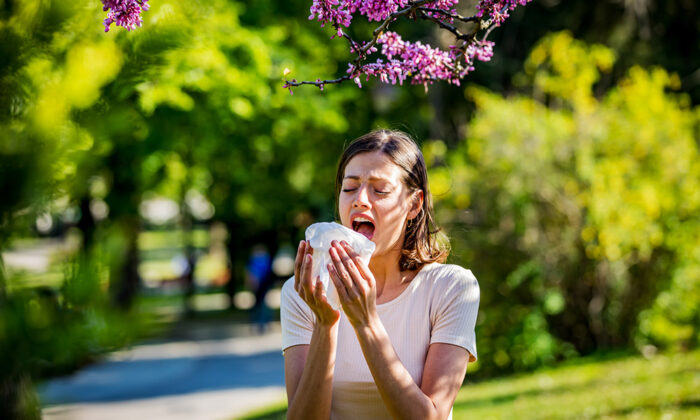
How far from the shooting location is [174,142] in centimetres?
1028

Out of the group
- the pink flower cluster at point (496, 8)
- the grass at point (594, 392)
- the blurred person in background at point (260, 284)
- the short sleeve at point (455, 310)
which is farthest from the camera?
the blurred person in background at point (260, 284)

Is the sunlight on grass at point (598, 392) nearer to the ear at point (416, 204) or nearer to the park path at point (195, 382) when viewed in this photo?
the park path at point (195, 382)

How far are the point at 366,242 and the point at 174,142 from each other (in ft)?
28.3

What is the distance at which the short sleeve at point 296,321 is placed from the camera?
2316 millimetres

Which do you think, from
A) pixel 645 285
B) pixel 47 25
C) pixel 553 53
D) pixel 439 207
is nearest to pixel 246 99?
pixel 439 207

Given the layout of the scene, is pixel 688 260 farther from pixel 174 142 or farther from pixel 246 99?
pixel 174 142

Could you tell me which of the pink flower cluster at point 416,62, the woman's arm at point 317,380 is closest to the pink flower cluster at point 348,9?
the pink flower cluster at point 416,62

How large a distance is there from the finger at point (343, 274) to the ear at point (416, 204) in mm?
562

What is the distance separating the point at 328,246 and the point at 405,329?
42 centimetres

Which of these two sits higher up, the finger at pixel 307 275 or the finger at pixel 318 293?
the finger at pixel 307 275

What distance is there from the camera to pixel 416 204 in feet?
8.32

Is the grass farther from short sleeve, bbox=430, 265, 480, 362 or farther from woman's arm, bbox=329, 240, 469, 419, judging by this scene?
woman's arm, bbox=329, 240, 469, 419

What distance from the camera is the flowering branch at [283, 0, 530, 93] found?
243 centimetres

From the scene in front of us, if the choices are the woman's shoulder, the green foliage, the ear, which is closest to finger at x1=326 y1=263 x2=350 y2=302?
the woman's shoulder
